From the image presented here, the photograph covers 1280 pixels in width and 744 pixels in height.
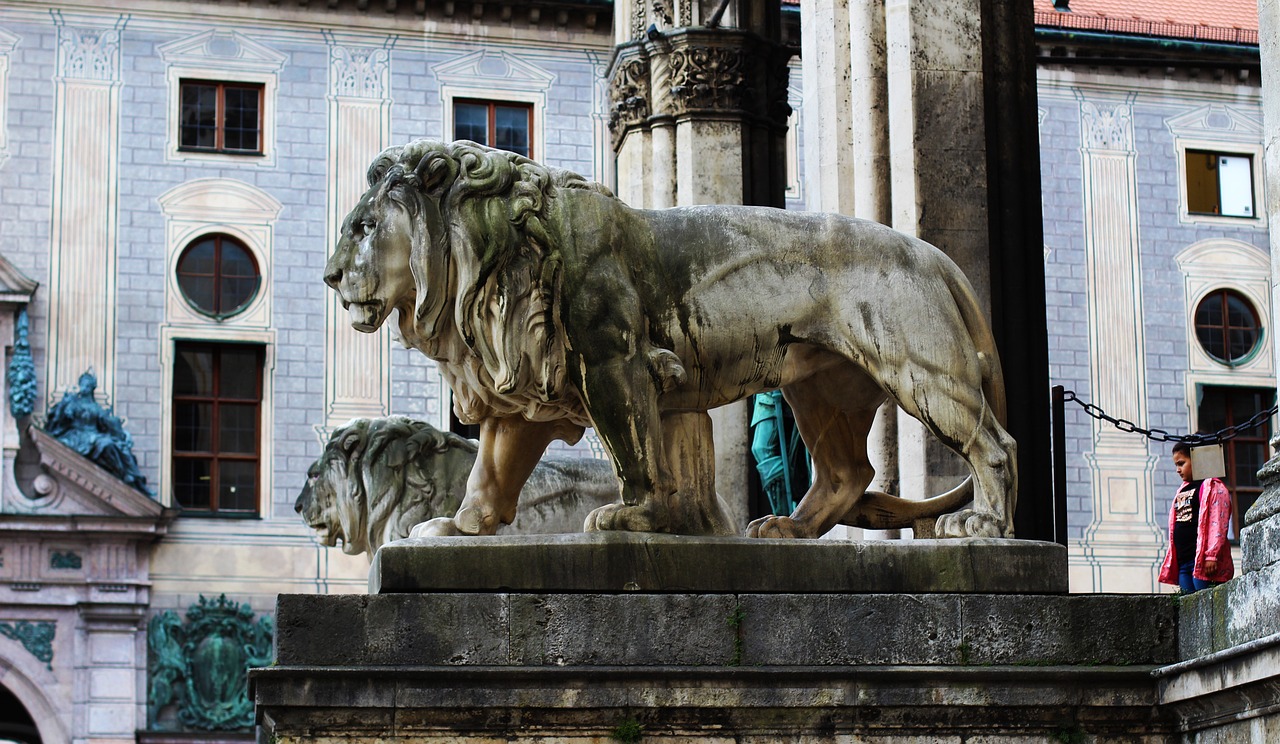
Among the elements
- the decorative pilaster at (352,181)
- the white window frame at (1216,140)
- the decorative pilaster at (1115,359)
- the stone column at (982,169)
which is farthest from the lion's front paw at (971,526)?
the white window frame at (1216,140)

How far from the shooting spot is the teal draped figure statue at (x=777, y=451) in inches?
619

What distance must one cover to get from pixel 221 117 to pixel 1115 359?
1498cm

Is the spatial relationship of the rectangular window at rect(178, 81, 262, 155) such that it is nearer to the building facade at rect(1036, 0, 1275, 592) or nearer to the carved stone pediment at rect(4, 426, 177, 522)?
the carved stone pediment at rect(4, 426, 177, 522)

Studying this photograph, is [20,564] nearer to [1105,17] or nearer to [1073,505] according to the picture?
[1073,505]

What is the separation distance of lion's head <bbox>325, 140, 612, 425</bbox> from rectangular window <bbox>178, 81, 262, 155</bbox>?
28.6 meters

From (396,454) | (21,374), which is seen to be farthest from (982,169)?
(21,374)

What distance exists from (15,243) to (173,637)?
6.40 meters

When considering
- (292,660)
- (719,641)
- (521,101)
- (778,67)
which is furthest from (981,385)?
(521,101)

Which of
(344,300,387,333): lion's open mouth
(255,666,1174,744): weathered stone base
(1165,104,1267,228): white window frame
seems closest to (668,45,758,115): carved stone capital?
(344,300,387,333): lion's open mouth

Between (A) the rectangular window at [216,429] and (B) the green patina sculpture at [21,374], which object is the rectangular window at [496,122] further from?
(B) the green patina sculpture at [21,374]

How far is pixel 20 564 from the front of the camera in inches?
1341

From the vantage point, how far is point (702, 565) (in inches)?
331

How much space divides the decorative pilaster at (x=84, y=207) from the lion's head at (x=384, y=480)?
65.3 feet

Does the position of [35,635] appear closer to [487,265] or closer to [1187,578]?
[1187,578]
